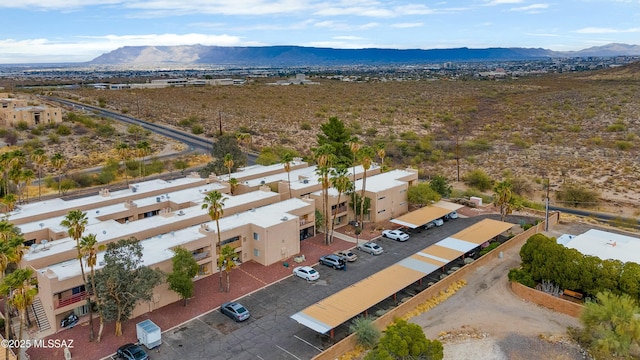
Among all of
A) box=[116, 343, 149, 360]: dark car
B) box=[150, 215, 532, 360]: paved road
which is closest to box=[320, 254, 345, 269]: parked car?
box=[150, 215, 532, 360]: paved road

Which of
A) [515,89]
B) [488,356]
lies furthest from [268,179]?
[515,89]

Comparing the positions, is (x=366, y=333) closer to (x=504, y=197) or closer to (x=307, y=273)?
(x=307, y=273)

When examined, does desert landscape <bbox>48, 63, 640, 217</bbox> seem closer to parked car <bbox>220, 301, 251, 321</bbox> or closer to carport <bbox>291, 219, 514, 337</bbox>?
carport <bbox>291, 219, 514, 337</bbox>

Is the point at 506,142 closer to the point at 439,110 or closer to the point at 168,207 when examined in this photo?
the point at 439,110

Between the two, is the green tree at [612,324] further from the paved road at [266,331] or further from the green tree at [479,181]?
the green tree at [479,181]

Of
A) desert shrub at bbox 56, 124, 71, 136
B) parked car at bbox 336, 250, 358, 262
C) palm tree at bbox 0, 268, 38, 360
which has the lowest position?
parked car at bbox 336, 250, 358, 262

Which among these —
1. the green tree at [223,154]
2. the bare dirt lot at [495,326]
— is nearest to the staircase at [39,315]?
the bare dirt lot at [495,326]

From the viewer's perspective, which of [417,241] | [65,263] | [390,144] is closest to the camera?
[65,263]
